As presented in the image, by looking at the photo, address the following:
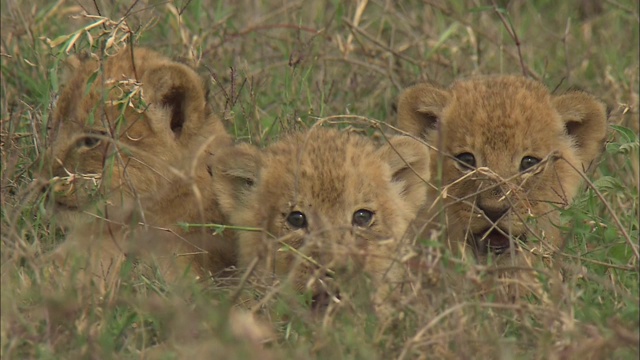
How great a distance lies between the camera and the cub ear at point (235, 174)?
5324mm

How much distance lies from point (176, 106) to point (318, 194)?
1095mm

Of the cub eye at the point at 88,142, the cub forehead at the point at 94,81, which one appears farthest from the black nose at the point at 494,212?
the cub eye at the point at 88,142

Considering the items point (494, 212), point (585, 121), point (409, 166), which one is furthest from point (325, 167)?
point (585, 121)

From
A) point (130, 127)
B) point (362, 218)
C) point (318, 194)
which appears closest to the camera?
point (318, 194)

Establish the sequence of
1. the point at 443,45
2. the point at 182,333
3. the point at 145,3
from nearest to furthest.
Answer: the point at 182,333, the point at 145,3, the point at 443,45

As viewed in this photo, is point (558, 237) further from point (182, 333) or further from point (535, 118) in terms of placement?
point (182, 333)

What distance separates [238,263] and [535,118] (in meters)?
1.71

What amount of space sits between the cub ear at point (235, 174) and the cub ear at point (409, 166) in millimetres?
606

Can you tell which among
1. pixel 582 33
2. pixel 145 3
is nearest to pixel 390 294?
pixel 145 3

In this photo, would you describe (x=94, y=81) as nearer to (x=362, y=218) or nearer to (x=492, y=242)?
(x=362, y=218)

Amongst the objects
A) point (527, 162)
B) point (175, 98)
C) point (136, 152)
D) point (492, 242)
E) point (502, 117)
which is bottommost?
point (136, 152)

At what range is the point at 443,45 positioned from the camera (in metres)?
7.92

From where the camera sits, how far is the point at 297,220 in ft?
16.6

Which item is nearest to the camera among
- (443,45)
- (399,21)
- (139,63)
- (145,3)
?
(139,63)
